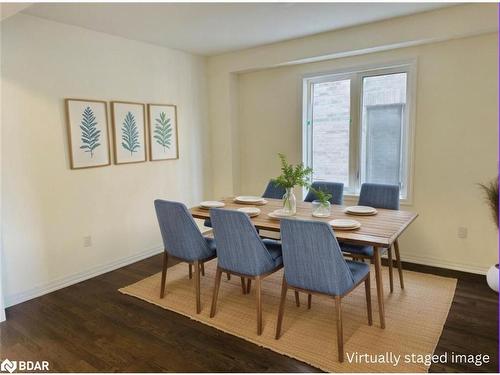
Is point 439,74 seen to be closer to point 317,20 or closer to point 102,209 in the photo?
point 317,20

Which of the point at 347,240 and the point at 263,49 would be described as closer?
the point at 347,240

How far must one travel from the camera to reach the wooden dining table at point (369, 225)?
234 cm

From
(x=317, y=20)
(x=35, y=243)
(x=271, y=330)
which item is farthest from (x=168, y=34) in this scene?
(x=271, y=330)

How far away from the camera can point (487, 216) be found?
3.41 m

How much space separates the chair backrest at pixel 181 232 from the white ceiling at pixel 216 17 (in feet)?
5.52

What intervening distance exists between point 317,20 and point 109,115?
7.54ft

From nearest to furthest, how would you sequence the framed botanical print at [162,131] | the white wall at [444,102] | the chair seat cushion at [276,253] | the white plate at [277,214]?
the chair seat cushion at [276,253], the white plate at [277,214], the white wall at [444,102], the framed botanical print at [162,131]

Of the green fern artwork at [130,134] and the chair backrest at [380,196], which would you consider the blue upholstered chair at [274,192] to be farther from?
the green fern artwork at [130,134]

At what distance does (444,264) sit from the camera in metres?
3.67

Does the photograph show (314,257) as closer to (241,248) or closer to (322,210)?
(241,248)

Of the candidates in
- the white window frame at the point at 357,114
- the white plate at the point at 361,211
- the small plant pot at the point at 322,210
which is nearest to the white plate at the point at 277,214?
the small plant pot at the point at 322,210

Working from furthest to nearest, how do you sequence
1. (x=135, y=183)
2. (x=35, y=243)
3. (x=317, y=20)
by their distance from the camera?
(x=135, y=183) → (x=317, y=20) → (x=35, y=243)

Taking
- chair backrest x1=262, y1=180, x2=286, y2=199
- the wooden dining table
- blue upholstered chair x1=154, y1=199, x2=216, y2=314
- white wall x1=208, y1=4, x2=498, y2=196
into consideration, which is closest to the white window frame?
white wall x1=208, y1=4, x2=498, y2=196

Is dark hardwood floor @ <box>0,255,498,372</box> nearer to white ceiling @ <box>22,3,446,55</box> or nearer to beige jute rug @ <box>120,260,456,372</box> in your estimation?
beige jute rug @ <box>120,260,456,372</box>
